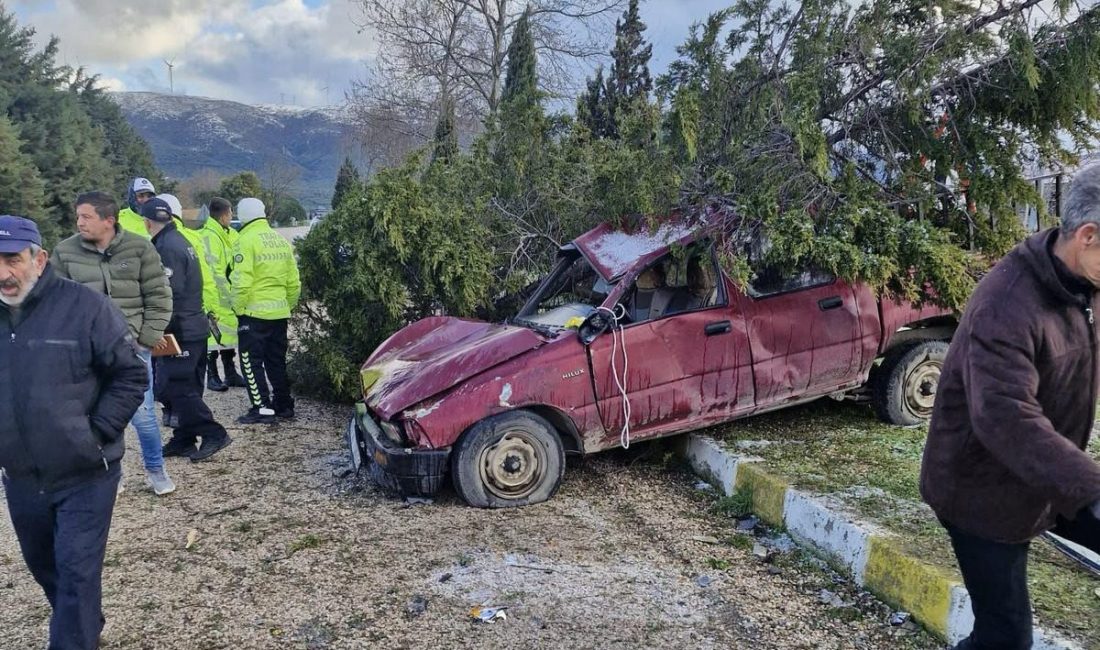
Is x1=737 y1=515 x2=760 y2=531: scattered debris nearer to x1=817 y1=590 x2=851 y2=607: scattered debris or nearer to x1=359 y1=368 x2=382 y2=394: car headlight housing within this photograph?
x1=817 y1=590 x2=851 y2=607: scattered debris

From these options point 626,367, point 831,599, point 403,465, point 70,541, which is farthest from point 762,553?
point 70,541

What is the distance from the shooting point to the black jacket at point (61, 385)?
2.60m

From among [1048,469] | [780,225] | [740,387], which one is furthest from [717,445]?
[1048,469]

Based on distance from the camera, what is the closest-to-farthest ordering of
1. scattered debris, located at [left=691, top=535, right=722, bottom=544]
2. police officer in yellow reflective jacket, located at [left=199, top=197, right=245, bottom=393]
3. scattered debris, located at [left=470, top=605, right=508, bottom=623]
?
scattered debris, located at [left=470, top=605, right=508, bottom=623] → scattered debris, located at [left=691, top=535, right=722, bottom=544] → police officer in yellow reflective jacket, located at [left=199, top=197, right=245, bottom=393]

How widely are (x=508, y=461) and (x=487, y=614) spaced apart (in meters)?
1.22

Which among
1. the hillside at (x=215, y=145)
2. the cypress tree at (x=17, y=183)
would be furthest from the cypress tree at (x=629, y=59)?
the hillside at (x=215, y=145)

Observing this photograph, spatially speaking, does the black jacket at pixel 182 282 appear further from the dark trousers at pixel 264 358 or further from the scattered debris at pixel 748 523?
the scattered debris at pixel 748 523

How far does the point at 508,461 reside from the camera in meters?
4.40

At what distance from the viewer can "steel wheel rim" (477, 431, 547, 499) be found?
4.36 m

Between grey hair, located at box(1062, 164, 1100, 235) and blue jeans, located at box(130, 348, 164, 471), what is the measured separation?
14.7 ft

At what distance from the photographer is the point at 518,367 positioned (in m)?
4.35

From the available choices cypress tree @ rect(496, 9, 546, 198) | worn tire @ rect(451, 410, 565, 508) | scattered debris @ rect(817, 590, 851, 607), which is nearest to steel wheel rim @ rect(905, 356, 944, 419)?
scattered debris @ rect(817, 590, 851, 607)

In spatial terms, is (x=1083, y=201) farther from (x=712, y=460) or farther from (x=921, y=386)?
(x=921, y=386)

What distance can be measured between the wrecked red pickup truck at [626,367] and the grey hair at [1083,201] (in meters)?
2.75
